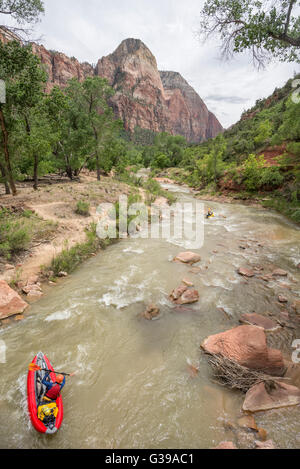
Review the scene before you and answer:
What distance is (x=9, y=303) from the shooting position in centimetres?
526

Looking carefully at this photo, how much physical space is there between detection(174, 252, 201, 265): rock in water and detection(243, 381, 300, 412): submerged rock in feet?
16.8

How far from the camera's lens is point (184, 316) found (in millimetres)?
5336

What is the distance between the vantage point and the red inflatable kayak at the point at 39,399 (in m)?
2.93

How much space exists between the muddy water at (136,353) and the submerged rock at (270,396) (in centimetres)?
10

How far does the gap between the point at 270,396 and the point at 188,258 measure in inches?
215

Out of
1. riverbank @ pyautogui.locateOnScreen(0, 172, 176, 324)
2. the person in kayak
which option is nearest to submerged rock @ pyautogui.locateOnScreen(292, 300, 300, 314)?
the person in kayak

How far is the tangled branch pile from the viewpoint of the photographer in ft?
10.9

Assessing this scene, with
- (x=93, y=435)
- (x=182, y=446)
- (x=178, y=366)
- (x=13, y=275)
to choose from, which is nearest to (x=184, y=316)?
(x=178, y=366)

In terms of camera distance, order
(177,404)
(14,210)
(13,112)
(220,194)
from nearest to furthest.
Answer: (177,404) → (14,210) → (13,112) → (220,194)

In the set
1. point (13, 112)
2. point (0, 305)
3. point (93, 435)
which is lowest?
point (93, 435)

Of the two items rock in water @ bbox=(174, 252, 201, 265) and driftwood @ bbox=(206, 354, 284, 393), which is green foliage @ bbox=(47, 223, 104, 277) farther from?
driftwood @ bbox=(206, 354, 284, 393)

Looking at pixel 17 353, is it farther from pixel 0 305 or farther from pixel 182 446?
pixel 182 446

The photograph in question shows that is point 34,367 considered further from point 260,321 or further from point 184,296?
point 260,321

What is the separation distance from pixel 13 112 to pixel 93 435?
13732 mm
